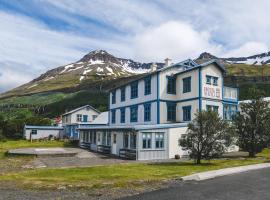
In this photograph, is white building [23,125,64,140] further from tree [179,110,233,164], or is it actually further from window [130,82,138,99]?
tree [179,110,233,164]

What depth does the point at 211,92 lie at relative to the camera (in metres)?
42.9

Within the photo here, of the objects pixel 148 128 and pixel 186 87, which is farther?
pixel 186 87

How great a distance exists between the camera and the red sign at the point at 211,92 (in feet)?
139

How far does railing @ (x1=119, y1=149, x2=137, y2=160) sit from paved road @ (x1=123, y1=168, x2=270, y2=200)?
1518 cm

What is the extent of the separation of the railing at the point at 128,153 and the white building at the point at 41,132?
135 ft

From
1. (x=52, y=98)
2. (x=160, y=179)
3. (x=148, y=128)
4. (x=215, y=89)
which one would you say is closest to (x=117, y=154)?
(x=148, y=128)

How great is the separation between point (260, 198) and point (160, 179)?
692cm

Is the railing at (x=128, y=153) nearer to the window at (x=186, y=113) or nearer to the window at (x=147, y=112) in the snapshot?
the window at (x=147, y=112)

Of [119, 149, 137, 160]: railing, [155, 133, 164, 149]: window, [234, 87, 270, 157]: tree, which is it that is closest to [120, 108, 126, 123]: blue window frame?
[119, 149, 137, 160]: railing

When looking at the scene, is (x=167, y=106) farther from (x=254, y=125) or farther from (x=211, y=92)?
(x=254, y=125)

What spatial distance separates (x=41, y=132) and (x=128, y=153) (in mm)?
45997

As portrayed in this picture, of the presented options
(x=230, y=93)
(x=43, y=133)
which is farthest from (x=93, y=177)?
(x=43, y=133)

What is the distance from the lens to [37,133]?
78.4 m

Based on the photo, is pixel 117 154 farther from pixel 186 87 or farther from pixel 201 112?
pixel 201 112
